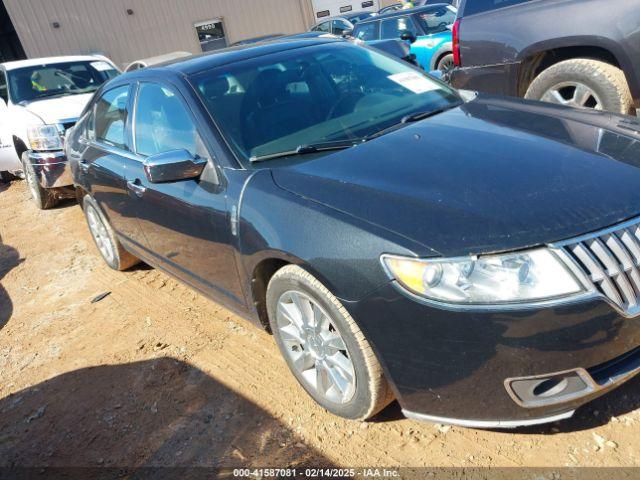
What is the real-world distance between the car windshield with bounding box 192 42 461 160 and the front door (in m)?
0.21

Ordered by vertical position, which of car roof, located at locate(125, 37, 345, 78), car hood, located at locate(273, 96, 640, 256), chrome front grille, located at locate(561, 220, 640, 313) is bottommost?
chrome front grille, located at locate(561, 220, 640, 313)

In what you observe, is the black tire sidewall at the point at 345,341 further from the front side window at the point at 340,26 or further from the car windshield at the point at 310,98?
the front side window at the point at 340,26

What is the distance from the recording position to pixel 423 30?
34.4 feet

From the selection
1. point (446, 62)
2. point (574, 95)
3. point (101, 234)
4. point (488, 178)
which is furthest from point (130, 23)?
point (488, 178)

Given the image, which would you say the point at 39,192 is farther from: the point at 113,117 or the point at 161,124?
the point at 161,124

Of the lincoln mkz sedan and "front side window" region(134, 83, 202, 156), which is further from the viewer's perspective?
"front side window" region(134, 83, 202, 156)

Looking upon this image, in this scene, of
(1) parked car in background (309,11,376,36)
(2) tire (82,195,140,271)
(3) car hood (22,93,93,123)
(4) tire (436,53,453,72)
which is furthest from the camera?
(1) parked car in background (309,11,376,36)

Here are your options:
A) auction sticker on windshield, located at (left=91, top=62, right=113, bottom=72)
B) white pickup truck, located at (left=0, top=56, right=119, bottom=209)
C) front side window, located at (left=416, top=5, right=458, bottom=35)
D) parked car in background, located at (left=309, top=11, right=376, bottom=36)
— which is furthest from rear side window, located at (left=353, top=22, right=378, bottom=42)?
white pickup truck, located at (left=0, top=56, right=119, bottom=209)

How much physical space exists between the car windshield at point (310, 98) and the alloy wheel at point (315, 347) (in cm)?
80

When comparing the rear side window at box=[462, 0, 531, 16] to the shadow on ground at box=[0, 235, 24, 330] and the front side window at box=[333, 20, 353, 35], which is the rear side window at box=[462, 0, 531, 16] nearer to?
the shadow on ground at box=[0, 235, 24, 330]

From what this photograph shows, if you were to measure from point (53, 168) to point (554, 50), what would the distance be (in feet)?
18.4

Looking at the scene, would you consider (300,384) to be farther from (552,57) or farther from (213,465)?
(552,57)

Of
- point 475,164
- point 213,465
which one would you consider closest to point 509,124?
point 475,164

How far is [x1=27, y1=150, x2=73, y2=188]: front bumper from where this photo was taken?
6.50 m
